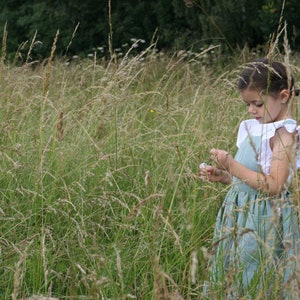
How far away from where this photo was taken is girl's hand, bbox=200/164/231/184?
233 centimetres

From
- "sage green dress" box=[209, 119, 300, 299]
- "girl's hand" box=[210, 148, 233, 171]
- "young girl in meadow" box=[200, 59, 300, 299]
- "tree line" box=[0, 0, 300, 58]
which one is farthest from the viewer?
"tree line" box=[0, 0, 300, 58]

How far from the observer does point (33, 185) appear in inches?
114

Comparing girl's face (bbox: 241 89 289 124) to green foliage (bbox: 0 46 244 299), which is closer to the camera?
green foliage (bbox: 0 46 244 299)

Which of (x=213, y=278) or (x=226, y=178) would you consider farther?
(x=226, y=178)

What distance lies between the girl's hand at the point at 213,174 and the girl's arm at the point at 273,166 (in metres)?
0.03

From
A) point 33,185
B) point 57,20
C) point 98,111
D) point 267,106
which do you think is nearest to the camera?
point 267,106

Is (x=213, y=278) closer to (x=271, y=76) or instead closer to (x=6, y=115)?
(x=271, y=76)

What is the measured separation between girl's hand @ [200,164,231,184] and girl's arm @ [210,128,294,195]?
0.08ft

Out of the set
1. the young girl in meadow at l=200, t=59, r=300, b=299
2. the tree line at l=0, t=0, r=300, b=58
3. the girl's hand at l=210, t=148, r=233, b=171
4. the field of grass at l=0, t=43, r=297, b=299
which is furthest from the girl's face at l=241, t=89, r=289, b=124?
the tree line at l=0, t=0, r=300, b=58

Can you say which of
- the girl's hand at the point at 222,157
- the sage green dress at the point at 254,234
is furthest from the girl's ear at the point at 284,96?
the girl's hand at the point at 222,157

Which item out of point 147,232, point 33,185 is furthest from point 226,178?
point 33,185

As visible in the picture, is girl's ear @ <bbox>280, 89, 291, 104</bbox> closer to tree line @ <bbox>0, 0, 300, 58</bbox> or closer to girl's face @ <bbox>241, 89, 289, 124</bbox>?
girl's face @ <bbox>241, 89, 289, 124</bbox>

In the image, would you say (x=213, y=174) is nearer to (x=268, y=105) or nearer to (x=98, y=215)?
(x=268, y=105)

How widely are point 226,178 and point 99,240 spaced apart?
55 centimetres
